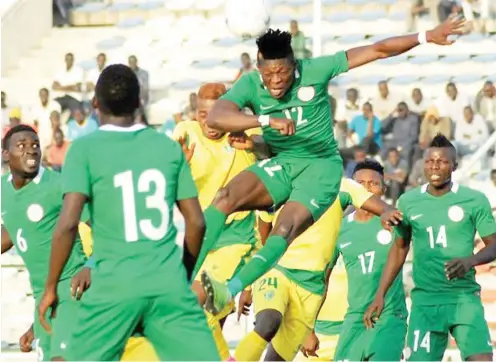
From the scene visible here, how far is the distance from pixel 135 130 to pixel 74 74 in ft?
49.3

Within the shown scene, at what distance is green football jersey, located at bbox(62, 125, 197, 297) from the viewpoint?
7.99 m

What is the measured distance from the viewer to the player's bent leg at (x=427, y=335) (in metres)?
12.0

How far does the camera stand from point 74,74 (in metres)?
23.0

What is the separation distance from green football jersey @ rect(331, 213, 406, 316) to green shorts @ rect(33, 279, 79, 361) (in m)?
3.02

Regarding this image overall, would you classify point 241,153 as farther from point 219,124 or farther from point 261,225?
point 219,124

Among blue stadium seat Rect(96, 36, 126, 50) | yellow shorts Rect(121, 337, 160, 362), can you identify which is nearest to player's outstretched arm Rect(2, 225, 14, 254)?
yellow shorts Rect(121, 337, 160, 362)

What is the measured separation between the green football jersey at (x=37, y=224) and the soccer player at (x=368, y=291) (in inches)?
117

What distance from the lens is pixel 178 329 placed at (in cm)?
796

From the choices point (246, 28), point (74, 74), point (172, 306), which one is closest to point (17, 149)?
point (172, 306)

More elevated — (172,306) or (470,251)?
(172,306)

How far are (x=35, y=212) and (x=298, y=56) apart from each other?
11.6 m

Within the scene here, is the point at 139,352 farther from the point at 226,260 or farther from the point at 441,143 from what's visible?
the point at 441,143

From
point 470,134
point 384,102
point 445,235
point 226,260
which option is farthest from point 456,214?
point 384,102

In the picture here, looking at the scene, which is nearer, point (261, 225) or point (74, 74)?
point (261, 225)
